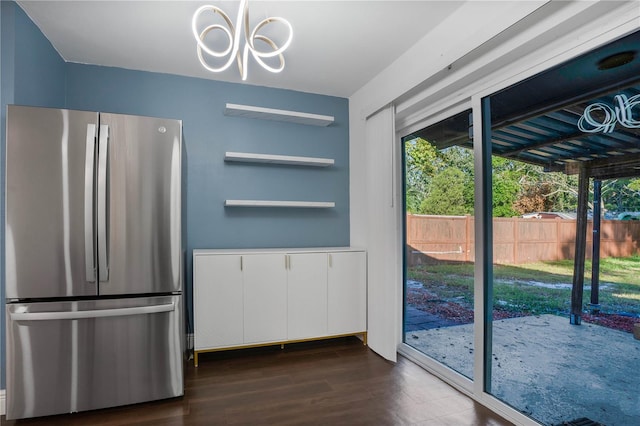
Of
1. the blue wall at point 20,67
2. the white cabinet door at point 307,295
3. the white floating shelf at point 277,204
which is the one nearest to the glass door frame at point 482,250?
the white cabinet door at point 307,295

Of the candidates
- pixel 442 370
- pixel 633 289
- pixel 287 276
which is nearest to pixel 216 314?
pixel 287 276

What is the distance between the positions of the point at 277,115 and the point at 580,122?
2294 millimetres

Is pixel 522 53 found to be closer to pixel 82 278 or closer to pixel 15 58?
pixel 82 278

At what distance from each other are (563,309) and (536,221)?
50cm

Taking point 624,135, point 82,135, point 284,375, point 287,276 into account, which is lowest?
point 284,375

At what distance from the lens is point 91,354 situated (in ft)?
6.88

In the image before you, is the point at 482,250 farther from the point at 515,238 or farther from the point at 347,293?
the point at 347,293

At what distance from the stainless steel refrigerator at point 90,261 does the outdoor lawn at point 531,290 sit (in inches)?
76.6

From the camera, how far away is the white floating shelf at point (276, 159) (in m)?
3.15

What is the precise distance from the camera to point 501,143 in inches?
86.6

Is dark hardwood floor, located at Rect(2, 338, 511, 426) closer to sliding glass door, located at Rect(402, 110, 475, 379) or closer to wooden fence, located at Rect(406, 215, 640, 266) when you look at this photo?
sliding glass door, located at Rect(402, 110, 475, 379)

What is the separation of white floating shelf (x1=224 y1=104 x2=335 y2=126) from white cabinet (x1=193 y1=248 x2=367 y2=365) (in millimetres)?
1238

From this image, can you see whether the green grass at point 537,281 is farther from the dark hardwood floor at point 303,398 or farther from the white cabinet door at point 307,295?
the white cabinet door at point 307,295

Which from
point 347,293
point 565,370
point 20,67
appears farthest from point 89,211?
point 565,370
